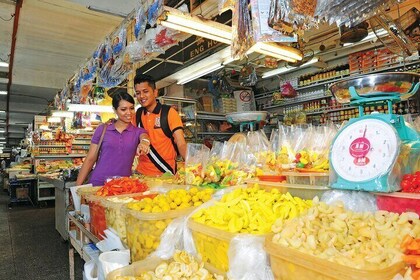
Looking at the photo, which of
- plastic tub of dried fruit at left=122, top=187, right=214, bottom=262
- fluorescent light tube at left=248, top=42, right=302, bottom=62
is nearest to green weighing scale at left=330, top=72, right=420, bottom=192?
plastic tub of dried fruit at left=122, top=187, right=214, bottom=262

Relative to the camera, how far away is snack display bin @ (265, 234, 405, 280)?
2.04 feet

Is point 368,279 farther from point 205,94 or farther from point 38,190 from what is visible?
point 38,190

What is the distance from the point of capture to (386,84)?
1042 mm

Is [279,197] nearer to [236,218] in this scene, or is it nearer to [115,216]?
[236,218]

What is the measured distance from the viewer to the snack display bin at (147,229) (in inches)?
48.6

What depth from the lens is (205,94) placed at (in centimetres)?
770

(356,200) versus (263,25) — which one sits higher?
(263,25)

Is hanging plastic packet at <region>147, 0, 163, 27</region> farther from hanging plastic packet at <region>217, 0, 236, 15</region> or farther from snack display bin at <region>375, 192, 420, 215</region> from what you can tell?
snack display bin at <region>375, 192, 420, 215</region>

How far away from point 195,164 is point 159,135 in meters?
1.06

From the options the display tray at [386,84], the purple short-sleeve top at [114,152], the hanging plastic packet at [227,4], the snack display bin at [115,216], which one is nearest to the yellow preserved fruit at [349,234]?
the display tray at [386,84]

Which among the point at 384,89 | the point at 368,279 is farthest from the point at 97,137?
the point at 368,279

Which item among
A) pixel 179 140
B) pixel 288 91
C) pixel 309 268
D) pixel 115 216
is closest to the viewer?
pixel 309 268

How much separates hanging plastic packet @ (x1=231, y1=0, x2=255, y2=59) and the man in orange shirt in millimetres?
1188

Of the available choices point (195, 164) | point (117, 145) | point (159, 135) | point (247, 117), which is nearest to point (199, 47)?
point (247, 117)
